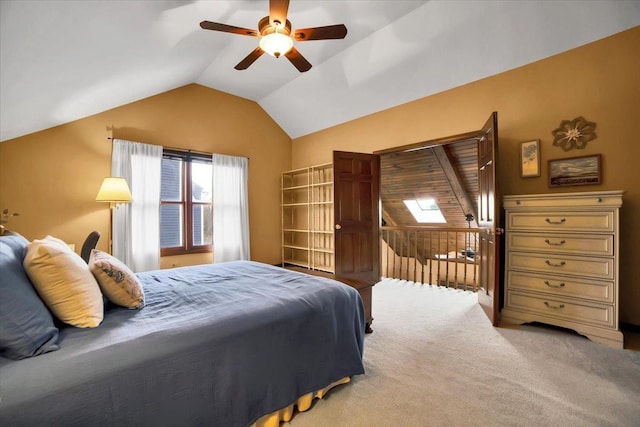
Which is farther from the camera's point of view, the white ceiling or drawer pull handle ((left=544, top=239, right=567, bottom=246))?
drawer pull handle ((left=544, top=239, right=567, bottom=246))

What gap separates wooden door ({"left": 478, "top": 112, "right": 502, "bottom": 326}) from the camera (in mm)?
2781

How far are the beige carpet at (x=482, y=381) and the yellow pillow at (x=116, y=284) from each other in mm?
1104

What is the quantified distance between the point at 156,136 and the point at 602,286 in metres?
5.31

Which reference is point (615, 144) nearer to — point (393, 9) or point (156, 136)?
point (393, 9)

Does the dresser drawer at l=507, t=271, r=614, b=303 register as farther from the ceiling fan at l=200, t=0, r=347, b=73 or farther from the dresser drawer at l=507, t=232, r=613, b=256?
the ceiling fan at l=200, t=0, r=347, b=73

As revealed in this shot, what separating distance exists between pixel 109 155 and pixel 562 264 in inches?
207

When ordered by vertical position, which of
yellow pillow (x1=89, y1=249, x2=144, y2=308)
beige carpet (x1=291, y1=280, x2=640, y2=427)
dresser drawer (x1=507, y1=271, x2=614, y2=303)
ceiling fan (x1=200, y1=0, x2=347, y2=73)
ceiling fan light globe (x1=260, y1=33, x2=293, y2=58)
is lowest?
beige carpet (x1=291, y1=280, x2=640, y2=427)

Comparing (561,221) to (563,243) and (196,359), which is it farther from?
(196,359)

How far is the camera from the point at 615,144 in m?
2.62

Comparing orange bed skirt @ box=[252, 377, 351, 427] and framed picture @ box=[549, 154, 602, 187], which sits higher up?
framed picture @ box=[549, 154, 602, 187]

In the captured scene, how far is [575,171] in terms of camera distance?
280cm

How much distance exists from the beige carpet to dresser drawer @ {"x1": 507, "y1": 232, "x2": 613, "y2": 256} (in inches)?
30.7

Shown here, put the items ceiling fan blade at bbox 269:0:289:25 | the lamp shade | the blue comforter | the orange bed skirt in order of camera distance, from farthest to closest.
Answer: the lamp shade, ceiling fan blade at bbox 269:0:289:25, the orange bed skirt, the blue comforter

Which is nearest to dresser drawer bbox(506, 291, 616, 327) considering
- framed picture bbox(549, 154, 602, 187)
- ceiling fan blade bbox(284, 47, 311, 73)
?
framed picture bbox(549, 154, 602, 187)
